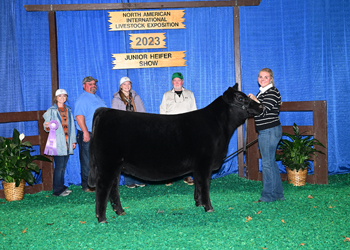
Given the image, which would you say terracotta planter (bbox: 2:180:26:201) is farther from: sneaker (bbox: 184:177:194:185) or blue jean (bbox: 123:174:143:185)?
sneaker (bbox: 184:177:194:185)

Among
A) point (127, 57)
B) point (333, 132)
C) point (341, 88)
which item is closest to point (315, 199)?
point (333, 132)

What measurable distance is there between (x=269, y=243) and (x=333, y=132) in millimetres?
4500

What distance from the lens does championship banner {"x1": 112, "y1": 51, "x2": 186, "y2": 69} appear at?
622cm

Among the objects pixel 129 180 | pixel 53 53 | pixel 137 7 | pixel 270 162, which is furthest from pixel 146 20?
pixel 270 162

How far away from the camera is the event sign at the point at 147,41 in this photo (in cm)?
627

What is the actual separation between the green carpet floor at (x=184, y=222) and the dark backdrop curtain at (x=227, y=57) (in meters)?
1.64

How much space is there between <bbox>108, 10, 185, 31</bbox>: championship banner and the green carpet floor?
11.2 ft

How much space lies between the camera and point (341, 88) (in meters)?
6.55

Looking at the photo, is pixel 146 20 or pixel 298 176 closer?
pixel 298 176

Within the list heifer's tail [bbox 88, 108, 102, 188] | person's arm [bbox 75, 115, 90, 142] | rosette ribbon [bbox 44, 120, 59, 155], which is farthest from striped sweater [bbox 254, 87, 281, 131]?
rosette ribbon [bbox 44, 120, 59, 155]

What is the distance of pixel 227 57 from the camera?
6477mm

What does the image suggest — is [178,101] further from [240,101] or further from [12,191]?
[12,191]

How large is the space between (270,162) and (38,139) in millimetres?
4288

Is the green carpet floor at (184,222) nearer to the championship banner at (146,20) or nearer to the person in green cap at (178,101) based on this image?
the person in green cap at (178,101)
